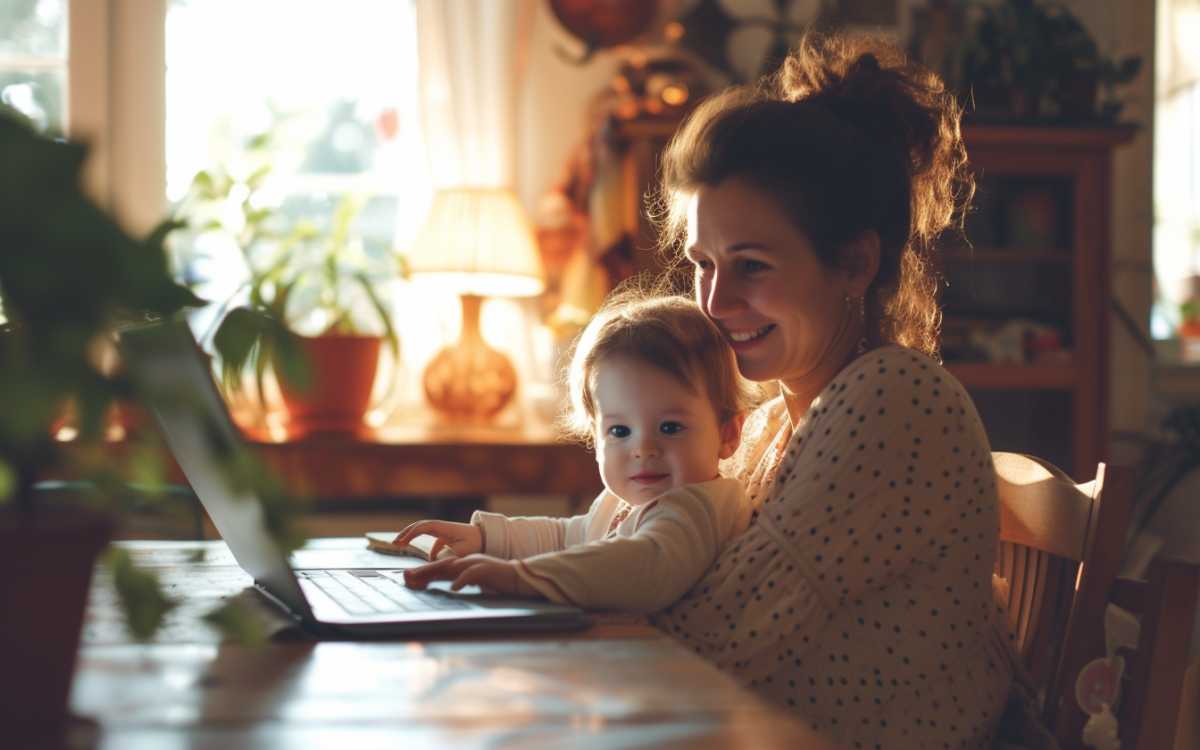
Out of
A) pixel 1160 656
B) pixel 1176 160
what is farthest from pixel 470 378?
pixel 1176 160

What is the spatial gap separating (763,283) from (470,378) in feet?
5.28

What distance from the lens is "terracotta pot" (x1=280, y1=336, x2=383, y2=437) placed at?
247 centimetres

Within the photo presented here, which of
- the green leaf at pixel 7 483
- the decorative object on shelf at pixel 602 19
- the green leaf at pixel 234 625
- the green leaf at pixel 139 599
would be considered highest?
the decorative object on shelf at pixel 602 19

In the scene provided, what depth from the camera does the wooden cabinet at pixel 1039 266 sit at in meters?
2.76

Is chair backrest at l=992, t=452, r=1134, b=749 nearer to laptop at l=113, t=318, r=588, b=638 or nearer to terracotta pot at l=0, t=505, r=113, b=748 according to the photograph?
laptop at l=113, t=318, r=588, b=638

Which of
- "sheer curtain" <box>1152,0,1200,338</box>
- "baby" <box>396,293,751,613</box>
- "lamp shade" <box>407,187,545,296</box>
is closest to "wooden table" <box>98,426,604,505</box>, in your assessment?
"lamp shade" <box>407,187,545,296</box>

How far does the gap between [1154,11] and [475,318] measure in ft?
8.04

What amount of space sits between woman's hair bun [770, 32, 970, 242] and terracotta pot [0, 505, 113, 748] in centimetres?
94

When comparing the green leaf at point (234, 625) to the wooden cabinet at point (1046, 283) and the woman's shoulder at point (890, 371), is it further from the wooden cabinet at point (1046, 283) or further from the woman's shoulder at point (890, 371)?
the wooden cabinet at point (1046, 283)

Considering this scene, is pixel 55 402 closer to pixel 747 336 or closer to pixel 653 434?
pixel 653 434

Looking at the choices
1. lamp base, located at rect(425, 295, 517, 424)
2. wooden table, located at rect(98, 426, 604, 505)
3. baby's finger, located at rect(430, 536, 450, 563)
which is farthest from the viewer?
lamp base, located at rect(425, 295, 517, 424)

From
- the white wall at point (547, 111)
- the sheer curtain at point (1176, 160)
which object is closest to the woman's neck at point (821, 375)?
the white wall at point (547, 111)

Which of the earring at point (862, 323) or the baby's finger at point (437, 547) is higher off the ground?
the earring at point (862, 323)

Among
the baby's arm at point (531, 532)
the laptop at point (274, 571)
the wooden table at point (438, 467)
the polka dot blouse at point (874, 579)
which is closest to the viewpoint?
the laptop at point (274, 571)
